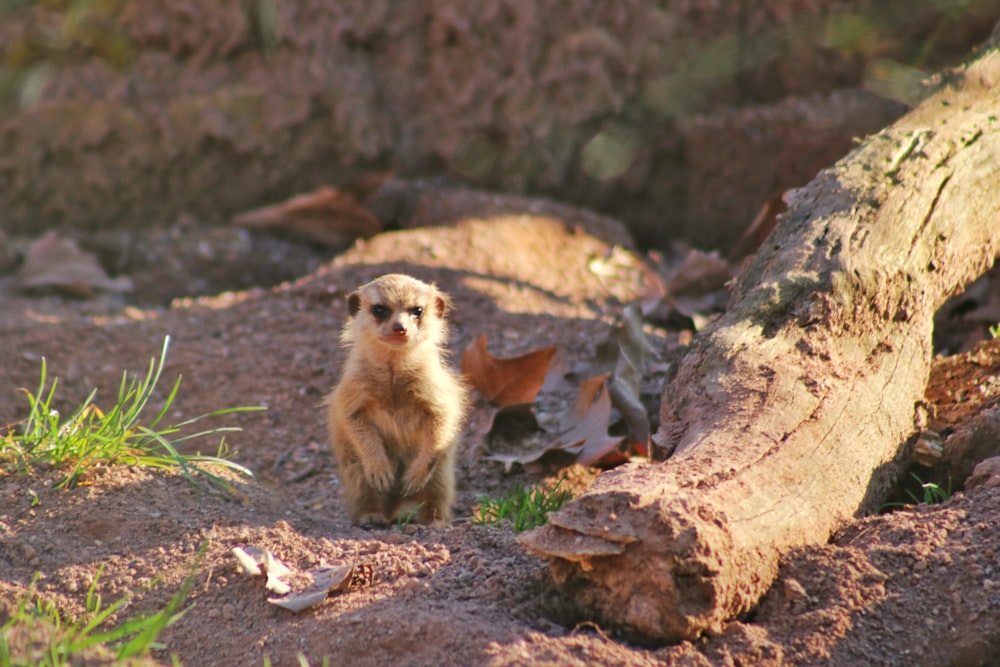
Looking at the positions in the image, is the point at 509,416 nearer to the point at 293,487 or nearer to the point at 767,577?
the point at 293,487

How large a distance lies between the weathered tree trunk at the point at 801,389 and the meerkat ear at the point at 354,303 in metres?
1.37

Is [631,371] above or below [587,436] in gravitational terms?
above

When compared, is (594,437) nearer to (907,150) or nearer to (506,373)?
(506,373)

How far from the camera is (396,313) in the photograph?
3.66 meters

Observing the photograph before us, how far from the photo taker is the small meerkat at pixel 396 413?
3.59 m

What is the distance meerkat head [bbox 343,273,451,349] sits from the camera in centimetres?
361

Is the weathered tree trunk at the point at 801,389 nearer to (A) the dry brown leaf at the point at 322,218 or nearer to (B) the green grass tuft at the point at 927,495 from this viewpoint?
(B) the green grass tuft at the point at 927,495

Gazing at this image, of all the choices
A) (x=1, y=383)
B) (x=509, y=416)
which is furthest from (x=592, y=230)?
(x=1, y=383)

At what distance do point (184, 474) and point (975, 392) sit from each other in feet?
8.12

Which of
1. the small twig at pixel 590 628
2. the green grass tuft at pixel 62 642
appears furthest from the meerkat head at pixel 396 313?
the small twig at pixel 590 628

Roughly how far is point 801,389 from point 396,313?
150cm

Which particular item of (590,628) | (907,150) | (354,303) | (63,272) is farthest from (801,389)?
(63,272)

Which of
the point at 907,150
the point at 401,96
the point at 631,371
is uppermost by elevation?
the point at 907,150

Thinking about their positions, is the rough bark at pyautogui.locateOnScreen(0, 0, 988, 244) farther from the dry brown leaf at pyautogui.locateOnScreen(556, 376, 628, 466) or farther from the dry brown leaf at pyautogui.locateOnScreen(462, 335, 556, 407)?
the dry brown leaf at pyautogui.locateOnScreen(556, 376, 628, 466)
